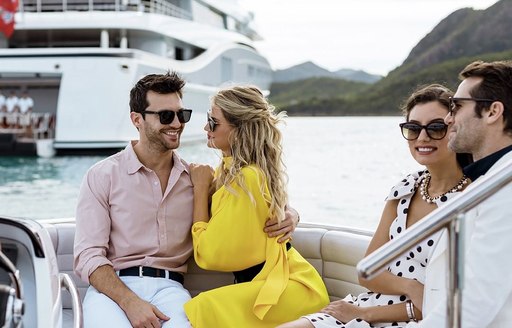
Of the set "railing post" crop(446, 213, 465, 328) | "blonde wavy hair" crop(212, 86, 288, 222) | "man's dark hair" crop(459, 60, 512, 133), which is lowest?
"railing post" crop(446, 213, 465, 328)

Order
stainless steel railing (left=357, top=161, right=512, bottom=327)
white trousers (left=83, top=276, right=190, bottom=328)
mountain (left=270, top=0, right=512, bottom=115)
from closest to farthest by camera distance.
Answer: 1. stainless steel railing (left=357, top=161, right=512, bottom=327)
2. white trousers (left=83, top=276, right=190, bottom=328)
3. mountain (left=270, top=0, right=512, bottom=115)

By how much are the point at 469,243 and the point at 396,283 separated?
548 mm

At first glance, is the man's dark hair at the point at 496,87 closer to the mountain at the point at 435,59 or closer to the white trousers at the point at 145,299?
the white trousers at the point at 145,299

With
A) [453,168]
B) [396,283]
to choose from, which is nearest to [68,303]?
[396,283]

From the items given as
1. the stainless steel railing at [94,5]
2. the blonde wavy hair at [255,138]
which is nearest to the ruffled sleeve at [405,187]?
the blonde wavy hair at [255,138]

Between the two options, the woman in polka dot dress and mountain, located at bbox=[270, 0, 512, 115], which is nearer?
the woman in polka dot dress

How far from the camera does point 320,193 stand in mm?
14539

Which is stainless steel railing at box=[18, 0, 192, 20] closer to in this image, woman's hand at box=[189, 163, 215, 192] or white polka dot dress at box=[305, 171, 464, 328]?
woman's hand at box=[189, 163, 215, 192]

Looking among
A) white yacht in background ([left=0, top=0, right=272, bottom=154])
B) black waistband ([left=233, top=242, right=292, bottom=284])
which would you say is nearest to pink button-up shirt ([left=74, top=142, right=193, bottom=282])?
black waistband ([left=233, top=242, right=292, bottom=284])

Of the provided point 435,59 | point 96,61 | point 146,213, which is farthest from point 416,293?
point 435,59

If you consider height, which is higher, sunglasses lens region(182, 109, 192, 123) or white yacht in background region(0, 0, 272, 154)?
white yacht in background region(0, 0, 272, 154)

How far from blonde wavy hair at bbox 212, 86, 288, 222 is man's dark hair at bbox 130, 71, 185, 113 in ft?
0.67

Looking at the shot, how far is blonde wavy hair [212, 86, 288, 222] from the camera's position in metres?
2.41

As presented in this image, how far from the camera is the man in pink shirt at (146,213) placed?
8.07 feet
